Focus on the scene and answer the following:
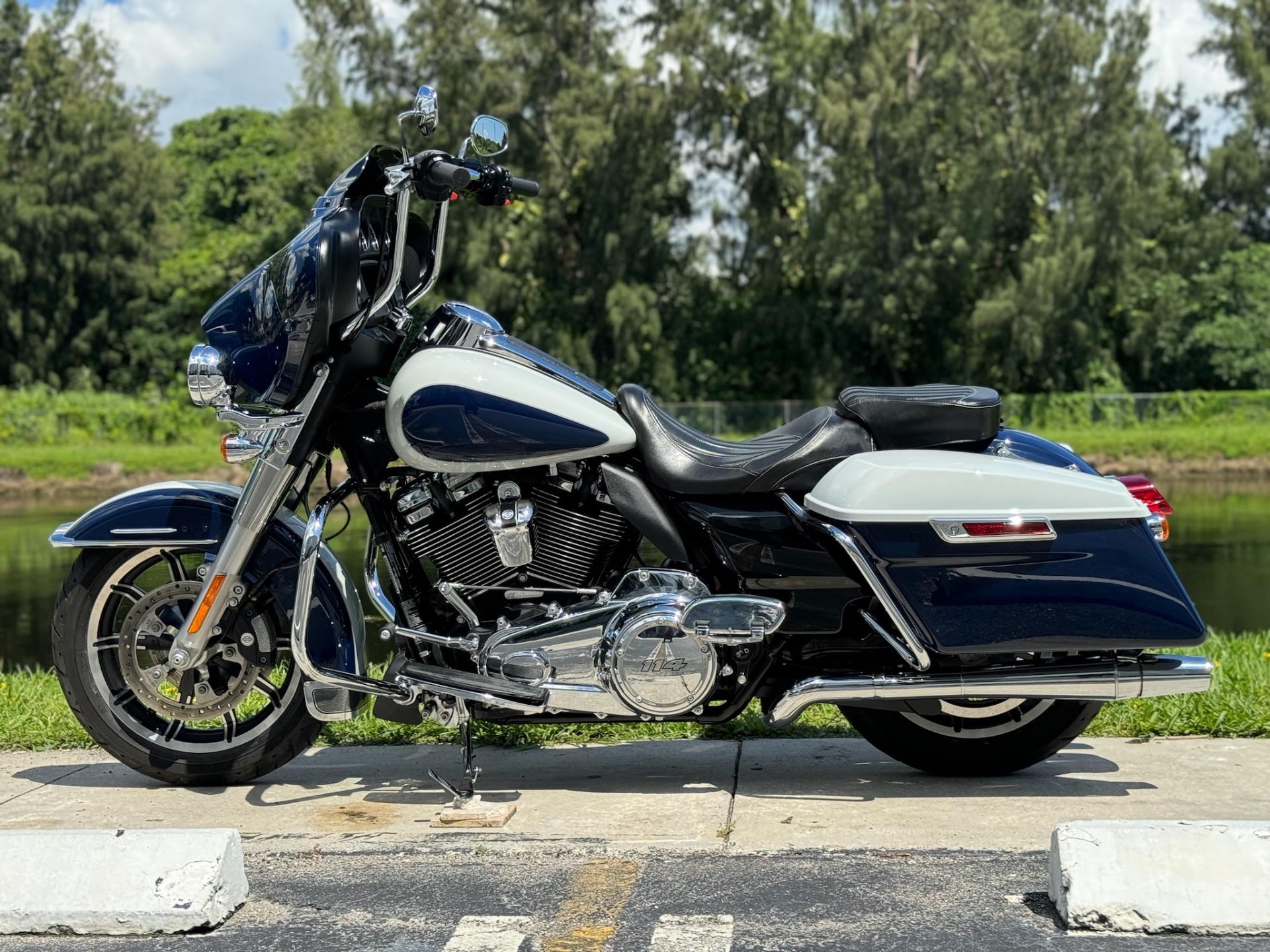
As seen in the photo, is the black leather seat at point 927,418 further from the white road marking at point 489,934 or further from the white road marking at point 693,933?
the white road marking at point 489,934

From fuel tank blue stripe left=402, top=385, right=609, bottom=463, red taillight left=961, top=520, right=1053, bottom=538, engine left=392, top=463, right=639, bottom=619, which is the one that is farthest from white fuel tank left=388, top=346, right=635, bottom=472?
red taillight left=961, top=520, right=1053, bottom=538

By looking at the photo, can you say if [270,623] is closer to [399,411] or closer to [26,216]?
[399,411]

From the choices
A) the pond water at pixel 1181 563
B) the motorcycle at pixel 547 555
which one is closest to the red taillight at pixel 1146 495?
the motorcycle at pixel 547 555

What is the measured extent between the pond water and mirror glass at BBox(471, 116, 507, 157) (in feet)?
7.07

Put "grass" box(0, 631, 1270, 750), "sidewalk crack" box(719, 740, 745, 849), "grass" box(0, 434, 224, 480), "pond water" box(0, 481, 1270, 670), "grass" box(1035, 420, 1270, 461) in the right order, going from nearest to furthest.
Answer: "sidewalk crack" box(719, 740, 745, 849)
"grass" box(0, 631, 1270, 750)
"pond water" box(0, 481, 1270, 670)
"grass" box(0, 434, 224, 480)
"grass" box(1035, 420, 1270, 461)

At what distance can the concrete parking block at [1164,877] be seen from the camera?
3.26m

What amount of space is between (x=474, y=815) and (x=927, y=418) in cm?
177

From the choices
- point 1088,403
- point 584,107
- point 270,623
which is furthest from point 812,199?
point 270,623

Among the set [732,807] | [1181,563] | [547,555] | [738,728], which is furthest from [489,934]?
[1181,563]

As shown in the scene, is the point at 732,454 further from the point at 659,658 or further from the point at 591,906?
the point at 591,906

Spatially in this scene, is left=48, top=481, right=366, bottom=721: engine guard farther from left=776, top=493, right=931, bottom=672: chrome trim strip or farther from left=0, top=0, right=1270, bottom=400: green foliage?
left=0, top=0, right=1270, bottom=400: green foliage

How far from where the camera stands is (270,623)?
477cm

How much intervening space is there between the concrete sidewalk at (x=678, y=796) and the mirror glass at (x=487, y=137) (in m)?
1.96

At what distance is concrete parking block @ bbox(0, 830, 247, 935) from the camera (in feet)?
11.2
